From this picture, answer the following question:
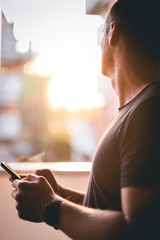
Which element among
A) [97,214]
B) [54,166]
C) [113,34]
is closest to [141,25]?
[113,34]

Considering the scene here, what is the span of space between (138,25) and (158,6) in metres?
0.10

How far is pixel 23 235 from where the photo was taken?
156 centimetres

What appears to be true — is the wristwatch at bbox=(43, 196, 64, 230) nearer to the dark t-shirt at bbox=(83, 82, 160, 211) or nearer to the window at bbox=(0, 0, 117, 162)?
the dark t-shirt at bbox=(83, 82, 160, 211)

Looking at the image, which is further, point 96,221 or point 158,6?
point 158,6

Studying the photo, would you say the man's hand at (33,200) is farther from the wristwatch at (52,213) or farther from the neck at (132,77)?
the neck at (132,77)

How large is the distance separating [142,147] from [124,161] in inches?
2.1

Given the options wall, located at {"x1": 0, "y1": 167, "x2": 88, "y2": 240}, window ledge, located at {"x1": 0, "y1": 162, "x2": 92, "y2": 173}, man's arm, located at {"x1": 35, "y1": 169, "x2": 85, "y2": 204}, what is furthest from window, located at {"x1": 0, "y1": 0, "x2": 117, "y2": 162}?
man's arm, located at {"x1": 35, "y1": 169, "x2": 85, "y2": 204}

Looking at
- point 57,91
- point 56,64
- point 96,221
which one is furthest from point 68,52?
point 96,221

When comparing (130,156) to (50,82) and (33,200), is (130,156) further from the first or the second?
(50,82)

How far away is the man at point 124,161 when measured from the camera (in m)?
0.47

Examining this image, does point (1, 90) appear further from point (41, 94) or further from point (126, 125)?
point (126, 125)

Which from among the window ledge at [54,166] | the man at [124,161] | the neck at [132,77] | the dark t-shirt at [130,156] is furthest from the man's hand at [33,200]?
the window ledge at [54,166]

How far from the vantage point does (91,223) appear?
1.73 ft

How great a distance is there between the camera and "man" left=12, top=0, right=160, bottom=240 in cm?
47
